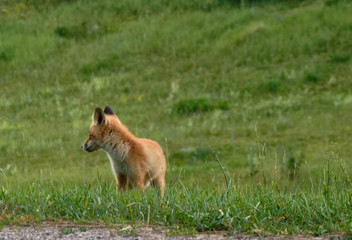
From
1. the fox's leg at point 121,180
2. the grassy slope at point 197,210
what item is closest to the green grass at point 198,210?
the grassy slope at point 197,210

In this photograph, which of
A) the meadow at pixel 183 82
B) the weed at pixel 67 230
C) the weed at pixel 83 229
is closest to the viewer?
the weed at pixel 67 230

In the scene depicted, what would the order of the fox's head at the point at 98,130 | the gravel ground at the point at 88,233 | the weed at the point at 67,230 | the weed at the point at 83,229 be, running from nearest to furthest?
the gravel ground at the point at 88,233, the weed at the point at 67,230, the weed at the point at 83,229, the fox's head at the point at 98,130

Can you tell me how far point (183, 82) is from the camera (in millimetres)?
31719

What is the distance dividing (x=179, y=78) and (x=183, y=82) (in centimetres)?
61

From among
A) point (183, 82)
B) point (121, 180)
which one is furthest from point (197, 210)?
point (183, 82)

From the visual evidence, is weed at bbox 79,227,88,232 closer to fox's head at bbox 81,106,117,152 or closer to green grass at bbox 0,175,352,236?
green grass at bbox 0,175,352,236

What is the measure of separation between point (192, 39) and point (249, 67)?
15.4 feet

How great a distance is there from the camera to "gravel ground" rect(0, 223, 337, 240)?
261 inches

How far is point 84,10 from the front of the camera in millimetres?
39188

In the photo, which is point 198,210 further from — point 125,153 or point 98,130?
point 98,130

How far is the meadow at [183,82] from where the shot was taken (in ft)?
77.0

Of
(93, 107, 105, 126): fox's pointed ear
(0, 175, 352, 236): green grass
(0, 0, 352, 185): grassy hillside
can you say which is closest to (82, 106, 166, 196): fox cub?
(93, 107, 105, 126): fox's pointed ear

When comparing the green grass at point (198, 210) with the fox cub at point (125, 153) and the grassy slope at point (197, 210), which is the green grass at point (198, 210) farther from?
the fox cub at point (125, 153)

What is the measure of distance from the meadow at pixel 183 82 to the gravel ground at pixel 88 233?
1035 cm
